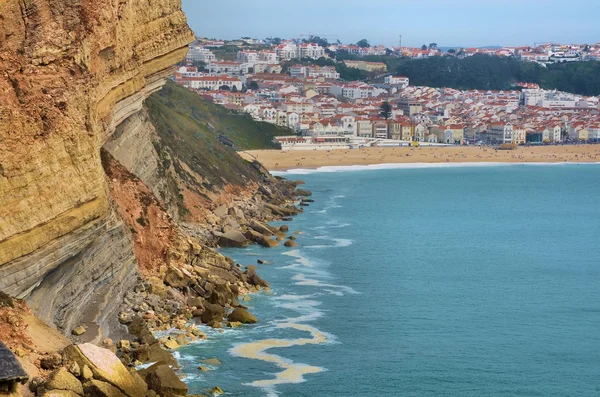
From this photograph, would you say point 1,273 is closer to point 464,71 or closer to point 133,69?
point 133,69

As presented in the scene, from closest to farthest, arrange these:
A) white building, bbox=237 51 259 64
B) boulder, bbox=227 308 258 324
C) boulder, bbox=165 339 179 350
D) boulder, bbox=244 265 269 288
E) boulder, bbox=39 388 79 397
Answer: boulder, bbox=39 388 79 397, boulder, bbox=165 339 179 350, boulder, bbox=227 308 258 324, boulder, bbox=244 265 269 288, white building, bbox=237 51 259 64

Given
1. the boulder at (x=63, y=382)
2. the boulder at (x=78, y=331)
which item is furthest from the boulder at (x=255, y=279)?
the boulder at (x=63, y=382)

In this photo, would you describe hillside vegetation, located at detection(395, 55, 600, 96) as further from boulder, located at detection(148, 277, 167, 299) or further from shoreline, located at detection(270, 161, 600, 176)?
boulder, located at detection(148, 277, 167, 299)

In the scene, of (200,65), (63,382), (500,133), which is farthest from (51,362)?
(200,65)

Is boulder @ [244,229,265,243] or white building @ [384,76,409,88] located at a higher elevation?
boulder @ [244,229,265,243]

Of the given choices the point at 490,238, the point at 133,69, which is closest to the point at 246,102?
the point at 490,238

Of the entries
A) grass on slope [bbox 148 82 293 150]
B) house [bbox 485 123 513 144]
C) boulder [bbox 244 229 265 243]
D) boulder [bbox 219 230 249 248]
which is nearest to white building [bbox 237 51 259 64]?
house [bbox 485 123 513 144]
